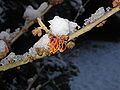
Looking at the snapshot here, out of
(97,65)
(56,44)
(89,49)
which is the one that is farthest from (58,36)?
(89,49)

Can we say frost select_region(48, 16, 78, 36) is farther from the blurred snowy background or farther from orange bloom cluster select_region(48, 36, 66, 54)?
the blurred snowy background

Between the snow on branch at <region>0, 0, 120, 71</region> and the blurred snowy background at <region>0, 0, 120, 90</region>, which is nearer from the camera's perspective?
the snow on branch at <region>0, 0, 120, 71</region>

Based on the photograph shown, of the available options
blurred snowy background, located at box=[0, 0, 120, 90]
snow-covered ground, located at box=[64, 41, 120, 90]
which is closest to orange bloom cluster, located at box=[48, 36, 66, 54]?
blurred snowy background, located at box=[0, 0, 120, 90]

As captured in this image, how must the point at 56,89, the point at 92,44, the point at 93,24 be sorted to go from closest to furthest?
the point at 93,24, the point at 56,89, the point at 92,44

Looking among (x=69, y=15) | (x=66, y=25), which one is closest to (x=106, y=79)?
(x=69, y=15)

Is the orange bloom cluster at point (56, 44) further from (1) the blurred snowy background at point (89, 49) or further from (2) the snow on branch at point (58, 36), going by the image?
(1) the blurred snowy background at point (89, 49)

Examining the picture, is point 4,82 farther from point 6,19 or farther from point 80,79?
point 80,79

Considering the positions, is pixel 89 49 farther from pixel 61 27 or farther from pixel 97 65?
pixel 61 27
